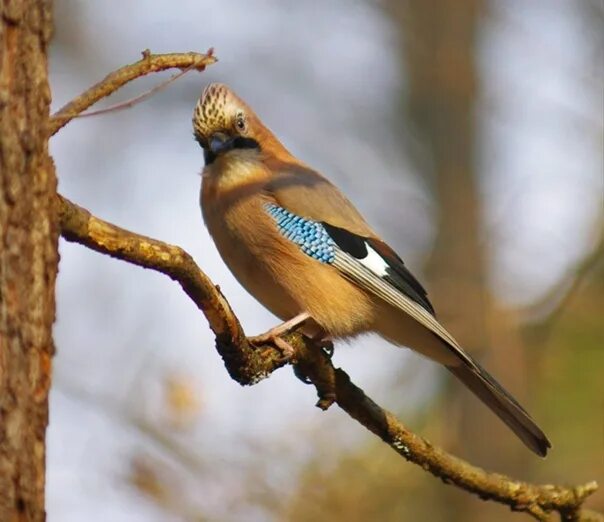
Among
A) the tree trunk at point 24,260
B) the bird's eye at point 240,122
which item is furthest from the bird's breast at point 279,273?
the tree trunk at point 24,260

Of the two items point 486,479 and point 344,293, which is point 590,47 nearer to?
point 344,293

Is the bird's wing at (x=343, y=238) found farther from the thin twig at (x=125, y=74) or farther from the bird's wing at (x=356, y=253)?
the thin twig at (x=125, y=74)

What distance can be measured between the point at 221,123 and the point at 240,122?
0.43ft

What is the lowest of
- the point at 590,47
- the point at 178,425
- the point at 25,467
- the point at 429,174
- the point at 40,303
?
the point at 25,467

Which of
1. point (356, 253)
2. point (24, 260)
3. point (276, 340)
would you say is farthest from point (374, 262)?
point (24, 260)

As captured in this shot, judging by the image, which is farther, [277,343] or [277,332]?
[277,332]

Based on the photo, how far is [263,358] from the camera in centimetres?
369

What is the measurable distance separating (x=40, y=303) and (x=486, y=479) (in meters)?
2.25

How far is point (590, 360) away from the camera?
8.11 metres

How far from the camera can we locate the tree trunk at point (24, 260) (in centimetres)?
216

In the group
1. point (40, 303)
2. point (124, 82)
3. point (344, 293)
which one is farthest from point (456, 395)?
point (40, 303)

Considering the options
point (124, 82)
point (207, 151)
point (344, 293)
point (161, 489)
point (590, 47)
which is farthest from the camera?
point (590, 47)

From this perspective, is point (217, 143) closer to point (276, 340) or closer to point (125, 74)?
Result: point (276, 340)

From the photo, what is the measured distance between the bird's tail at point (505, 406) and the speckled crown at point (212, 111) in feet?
4.80
